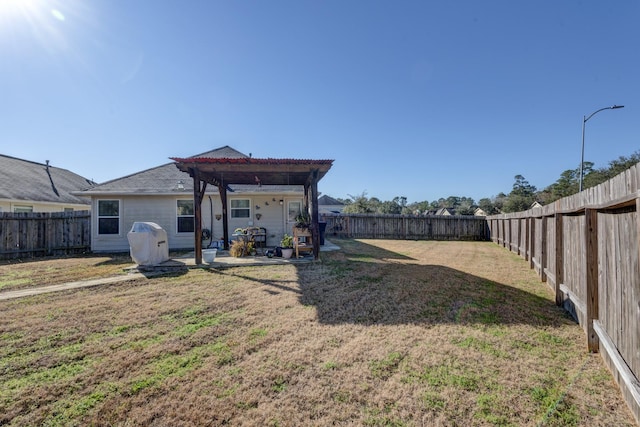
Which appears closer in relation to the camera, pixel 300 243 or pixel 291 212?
pixel 300 243

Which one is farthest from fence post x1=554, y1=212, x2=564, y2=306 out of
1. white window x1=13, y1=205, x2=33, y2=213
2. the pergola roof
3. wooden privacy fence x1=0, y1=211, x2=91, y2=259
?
white window x1=13, y1=205, x2=33, y2=213

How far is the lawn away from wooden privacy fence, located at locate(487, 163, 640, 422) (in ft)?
0.75

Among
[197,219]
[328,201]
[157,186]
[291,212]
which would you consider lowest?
[197,219]

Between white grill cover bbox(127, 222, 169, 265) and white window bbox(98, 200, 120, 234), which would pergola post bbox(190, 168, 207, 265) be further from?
white window bbox(98, 200, 120, 234)

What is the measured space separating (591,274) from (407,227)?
1371cm

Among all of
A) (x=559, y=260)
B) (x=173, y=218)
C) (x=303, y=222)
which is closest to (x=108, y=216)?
(x=173, y=218)

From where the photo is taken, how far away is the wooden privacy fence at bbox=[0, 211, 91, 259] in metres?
8.73

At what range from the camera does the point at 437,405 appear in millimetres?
1832

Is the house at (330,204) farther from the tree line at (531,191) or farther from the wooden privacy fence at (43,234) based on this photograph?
the wooden privacy fence at (43,234)

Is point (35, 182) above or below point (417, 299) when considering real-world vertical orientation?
above

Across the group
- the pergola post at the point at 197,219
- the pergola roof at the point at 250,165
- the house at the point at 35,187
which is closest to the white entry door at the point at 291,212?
the pergola roof at the point at 250,165

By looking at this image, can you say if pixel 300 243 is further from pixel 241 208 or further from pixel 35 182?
pixel 35 182

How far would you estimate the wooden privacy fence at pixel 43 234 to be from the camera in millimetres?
8730

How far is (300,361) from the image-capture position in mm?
2395
